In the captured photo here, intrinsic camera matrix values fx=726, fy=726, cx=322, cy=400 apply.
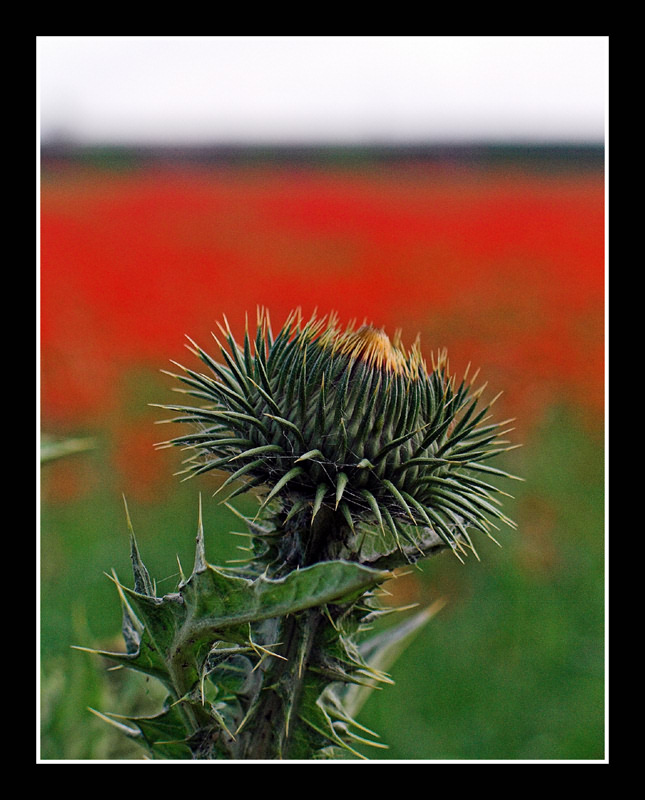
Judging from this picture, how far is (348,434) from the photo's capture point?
1.62 meters

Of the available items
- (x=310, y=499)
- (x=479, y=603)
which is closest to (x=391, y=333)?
(x=479, y=603)

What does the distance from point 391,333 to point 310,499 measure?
14.9ft

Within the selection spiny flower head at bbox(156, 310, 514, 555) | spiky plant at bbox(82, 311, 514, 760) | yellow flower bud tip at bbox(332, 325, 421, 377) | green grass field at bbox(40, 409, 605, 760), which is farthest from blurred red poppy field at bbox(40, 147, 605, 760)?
yellow flower bud tip at bbox(332, 325, 421, 377)

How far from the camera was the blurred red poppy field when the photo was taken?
14.0ft

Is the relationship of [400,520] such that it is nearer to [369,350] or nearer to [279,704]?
[369,350]

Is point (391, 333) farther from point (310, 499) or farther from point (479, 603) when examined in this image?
point (310, 499)

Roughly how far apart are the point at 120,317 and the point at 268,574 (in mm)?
4740

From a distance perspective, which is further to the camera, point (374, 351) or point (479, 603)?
point (479, 603)

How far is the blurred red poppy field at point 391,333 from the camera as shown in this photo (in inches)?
168

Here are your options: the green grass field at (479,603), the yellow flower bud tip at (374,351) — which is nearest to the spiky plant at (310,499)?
the yellow flower bud tip at (374,351)

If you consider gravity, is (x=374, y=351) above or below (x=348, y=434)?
above

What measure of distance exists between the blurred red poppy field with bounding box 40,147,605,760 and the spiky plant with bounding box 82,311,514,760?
3.86ft

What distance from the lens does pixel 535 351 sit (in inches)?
235

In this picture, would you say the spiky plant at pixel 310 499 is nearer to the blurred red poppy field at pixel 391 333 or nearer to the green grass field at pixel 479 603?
the blurred red poppy field at pixel 391 333
